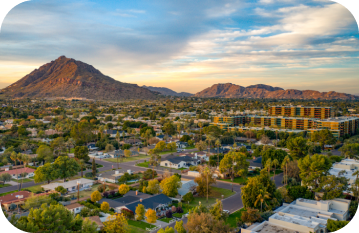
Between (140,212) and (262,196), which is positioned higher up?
(262,196)

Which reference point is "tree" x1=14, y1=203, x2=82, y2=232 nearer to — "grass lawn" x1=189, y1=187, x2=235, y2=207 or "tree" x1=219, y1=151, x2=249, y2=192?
"grass lawn" x1=189, y1=187, x2=235, y2=207

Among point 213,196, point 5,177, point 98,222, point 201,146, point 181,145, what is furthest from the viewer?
point 181,145

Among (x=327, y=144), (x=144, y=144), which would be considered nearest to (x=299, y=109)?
(x=327, y=144)

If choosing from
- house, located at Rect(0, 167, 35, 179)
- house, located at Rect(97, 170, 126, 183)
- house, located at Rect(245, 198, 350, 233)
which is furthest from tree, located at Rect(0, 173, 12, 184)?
house, located at Rect(245, 198, 350, 233)

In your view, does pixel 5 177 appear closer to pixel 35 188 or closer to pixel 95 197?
pixel 35 188

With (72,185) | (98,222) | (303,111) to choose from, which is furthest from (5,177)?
(303,111)

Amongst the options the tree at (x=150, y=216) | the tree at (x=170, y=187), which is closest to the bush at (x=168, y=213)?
the tree at (x=150, y=216)
